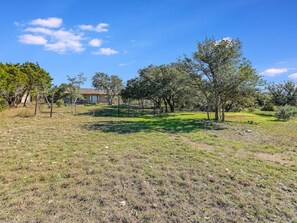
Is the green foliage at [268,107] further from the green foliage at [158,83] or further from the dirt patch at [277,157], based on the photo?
the dirt patch at [277,157]

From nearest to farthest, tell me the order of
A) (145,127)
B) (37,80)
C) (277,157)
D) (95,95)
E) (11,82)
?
(277,157), (145,127), (11,82), (37,80), (95,95)

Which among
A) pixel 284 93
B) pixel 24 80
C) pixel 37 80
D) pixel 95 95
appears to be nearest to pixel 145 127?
pixel 37 80

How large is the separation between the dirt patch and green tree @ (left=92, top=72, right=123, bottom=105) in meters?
51.3

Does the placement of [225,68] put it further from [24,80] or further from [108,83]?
[108,83]

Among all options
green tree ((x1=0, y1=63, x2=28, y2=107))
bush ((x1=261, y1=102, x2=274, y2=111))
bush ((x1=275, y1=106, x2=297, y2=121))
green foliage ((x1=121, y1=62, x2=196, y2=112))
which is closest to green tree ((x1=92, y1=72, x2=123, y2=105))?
green foliage ((x1=121, y1=62, x2=196, y2=112))

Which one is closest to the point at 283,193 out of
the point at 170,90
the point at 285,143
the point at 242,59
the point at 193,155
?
the point at 193,155

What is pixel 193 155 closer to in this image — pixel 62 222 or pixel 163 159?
pixel 163 159

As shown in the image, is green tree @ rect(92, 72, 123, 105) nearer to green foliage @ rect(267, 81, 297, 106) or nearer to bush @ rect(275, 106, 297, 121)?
green foliage @ rect(267, 81, 297, 106)

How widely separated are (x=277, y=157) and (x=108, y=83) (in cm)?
5365

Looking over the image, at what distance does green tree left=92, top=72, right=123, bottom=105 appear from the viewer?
2309 inches


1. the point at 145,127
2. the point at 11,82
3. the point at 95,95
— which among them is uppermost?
the point at 95,95

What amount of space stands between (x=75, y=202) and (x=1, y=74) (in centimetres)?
1691

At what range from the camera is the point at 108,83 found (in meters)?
59.0

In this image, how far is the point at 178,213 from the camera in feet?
12.8
